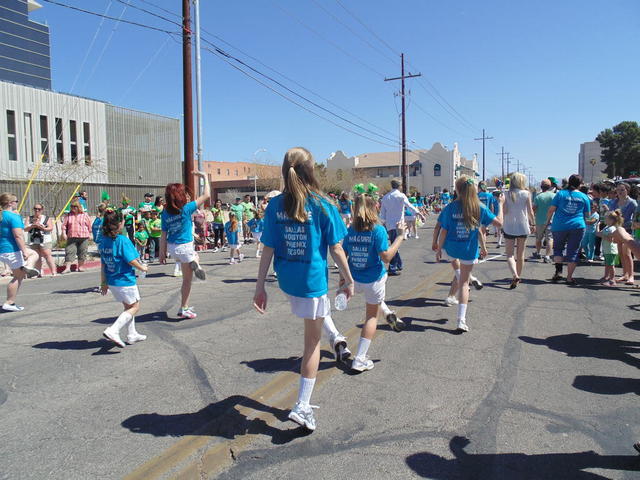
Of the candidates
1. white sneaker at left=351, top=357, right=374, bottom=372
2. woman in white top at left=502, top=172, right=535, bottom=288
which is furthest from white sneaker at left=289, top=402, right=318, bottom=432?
woman in white top at left=502, top=172, right=535, bottom=288

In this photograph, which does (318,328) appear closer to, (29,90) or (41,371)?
(41,371)

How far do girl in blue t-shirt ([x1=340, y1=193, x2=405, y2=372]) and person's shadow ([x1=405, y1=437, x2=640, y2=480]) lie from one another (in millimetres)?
1515

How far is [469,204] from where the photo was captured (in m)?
5.72

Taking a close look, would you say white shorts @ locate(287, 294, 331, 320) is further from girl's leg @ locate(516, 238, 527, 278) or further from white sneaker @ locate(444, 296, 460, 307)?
girl's leg @ locate(516, 238, 527, 278)

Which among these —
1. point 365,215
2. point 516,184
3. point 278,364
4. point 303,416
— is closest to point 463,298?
point 365,215

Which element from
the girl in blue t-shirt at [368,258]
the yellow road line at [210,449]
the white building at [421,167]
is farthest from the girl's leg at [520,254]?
the white building at [421,167]

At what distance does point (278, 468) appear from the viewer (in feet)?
9.61

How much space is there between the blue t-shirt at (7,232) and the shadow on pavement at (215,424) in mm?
4872

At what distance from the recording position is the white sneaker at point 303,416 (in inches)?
129

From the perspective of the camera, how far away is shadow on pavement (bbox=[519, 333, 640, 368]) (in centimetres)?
485

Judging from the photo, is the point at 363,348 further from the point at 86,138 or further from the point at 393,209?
the point at 86,138

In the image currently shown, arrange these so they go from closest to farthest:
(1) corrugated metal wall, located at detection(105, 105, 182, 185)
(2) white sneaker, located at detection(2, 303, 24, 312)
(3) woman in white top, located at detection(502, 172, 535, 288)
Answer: (2) white sneaker, located at detection(2, 303, 24, 312) < (3) woman in white top, located at detection(502, 172, 535, 288) < (1) corrugated metal wall, located at detection(105, 105, 182, 185)

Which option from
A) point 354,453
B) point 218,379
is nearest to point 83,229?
point 218,379

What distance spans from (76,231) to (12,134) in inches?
974
